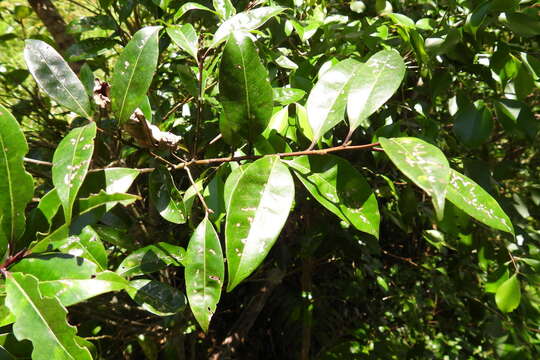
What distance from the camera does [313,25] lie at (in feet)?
2.88

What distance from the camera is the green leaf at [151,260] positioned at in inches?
26.3

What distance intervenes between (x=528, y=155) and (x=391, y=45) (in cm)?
140

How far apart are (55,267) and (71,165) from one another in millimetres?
136

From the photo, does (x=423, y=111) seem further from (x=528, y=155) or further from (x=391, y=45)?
(x=528, y=155)

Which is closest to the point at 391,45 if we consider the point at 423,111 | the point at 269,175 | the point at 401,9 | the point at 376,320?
the point at 423,111

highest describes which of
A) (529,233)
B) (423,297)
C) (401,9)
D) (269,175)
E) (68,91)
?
(68,91)

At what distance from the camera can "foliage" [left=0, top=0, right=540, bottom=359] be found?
49cm

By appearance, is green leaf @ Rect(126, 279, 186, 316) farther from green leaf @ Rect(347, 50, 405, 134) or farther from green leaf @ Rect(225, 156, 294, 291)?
green leaf @ Rect(347, 50, 405, 134)

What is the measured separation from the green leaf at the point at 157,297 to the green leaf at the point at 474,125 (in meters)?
0.70

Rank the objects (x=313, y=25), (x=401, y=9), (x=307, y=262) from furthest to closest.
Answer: (x=307, y=262)
(x=401, y=9)
(x=313, y=25)

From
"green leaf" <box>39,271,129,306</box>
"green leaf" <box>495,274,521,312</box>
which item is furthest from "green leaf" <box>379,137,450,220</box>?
"green leaf" <box>495,274,521,312</box>

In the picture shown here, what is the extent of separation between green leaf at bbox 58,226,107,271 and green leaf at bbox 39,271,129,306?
9 cm

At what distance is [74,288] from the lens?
490 millimetres

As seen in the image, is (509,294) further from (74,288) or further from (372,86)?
(74,288)
